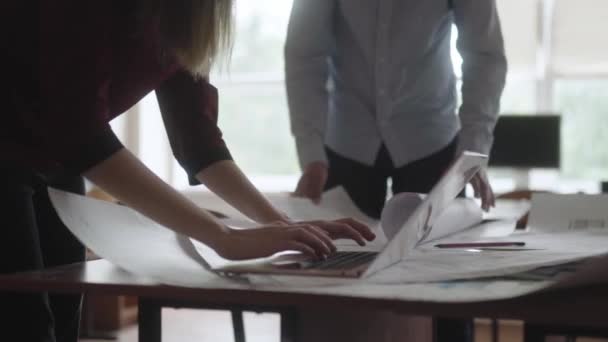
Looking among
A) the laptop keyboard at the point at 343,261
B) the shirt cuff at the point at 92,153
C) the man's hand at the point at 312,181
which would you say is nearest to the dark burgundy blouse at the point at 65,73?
the shirt cuff at the point at 92,153

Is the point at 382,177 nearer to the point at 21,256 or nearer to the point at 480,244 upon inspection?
the point at 480,244

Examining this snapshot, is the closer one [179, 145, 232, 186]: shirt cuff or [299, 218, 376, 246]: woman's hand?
[299, 218, 376, 246]: woman's hand

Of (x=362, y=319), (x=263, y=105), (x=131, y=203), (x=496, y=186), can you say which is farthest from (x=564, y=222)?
(x=263, y=105)

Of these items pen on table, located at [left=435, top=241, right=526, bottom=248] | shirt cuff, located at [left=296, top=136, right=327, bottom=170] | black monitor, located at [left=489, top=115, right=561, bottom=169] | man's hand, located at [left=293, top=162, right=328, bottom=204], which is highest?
black monitor, located at [left=489, top=115, right=561, bottom=169]

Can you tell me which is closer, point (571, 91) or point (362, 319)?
point (362, 319)

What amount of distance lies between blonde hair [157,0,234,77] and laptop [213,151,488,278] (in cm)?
31

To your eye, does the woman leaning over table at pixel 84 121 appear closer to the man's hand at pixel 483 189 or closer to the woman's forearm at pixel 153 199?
the woman's forearm at pixel 153 199

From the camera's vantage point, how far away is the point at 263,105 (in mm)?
4887

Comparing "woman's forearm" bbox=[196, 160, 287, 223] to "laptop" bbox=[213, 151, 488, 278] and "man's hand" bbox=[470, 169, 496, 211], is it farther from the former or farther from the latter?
"man's hand" bbox=[470, 169, 496, 211]

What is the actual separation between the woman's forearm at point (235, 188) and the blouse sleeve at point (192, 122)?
13mm

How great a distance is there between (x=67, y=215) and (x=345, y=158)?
0.96 metres

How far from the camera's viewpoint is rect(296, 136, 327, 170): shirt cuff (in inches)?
61.7

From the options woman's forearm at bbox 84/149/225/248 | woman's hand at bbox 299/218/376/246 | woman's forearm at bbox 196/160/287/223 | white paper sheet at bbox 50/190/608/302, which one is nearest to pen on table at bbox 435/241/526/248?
white paper sheet at bbox 50/190/608/302

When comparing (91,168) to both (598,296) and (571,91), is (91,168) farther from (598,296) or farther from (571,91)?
(571,91)
